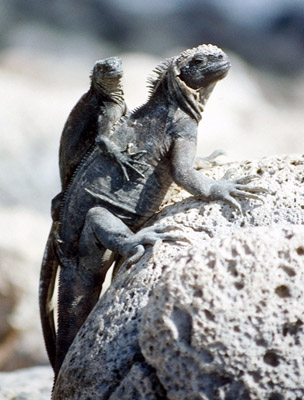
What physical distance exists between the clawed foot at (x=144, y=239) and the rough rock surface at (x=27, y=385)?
1.80 meters

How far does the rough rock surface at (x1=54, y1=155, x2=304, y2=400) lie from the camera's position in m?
3.35

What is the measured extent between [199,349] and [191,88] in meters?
1.85

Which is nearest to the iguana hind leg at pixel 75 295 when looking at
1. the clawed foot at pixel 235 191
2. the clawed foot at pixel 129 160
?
the clawed foot at pixel 129 160

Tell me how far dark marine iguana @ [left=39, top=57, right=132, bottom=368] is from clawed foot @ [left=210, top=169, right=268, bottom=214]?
60 centimetres

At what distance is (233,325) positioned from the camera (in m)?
3.35

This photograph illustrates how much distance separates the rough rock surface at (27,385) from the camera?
218 inches

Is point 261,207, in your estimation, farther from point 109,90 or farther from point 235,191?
point 109,90

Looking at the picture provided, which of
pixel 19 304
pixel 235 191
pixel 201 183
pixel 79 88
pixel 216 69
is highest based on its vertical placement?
pixel 79 88

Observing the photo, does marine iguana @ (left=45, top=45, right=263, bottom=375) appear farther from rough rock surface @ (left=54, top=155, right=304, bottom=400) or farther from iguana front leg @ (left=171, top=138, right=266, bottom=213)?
rough rock surface @ (left=54, top=155, right=304, bottom=400)

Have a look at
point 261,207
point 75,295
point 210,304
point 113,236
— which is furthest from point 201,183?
point 210,304

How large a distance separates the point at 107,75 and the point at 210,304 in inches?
70.4

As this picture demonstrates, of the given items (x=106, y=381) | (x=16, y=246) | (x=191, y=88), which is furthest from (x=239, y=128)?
(x=106, y=381)

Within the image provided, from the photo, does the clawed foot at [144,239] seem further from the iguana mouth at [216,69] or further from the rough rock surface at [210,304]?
the iguana mouth at [216,69]

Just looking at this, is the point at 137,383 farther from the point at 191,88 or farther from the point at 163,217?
the point at 191,88
